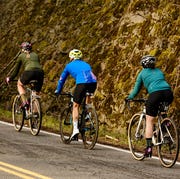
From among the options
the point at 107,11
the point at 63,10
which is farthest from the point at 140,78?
the point at 63,10

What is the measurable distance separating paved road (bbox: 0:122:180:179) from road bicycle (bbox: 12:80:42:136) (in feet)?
3.05

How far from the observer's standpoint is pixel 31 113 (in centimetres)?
1347

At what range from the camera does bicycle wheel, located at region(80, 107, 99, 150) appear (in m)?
11.4

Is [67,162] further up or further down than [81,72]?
further down

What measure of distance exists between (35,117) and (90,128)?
2174mm

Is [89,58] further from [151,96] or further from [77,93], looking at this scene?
[151,96]

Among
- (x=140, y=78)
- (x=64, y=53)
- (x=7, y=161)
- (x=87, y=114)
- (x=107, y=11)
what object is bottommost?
(x=7, y=161)

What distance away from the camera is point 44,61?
19.9m

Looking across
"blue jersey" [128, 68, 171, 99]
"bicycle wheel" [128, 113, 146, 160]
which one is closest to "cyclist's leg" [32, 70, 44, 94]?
"bicycle wheel" [128, 113, 146, 160]

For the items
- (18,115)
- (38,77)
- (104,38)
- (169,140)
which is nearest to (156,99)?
(169,140)

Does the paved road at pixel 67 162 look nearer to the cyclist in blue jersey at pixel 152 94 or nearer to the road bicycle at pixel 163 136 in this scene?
the road bicycle at pixel 163 136

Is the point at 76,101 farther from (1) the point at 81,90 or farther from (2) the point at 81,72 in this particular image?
(2) the point at 81,72

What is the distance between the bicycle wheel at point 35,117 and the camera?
1317cm

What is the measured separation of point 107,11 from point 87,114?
8012mm
